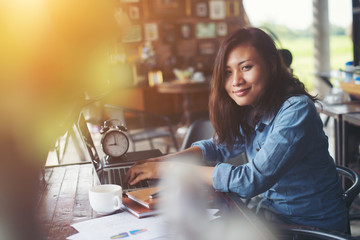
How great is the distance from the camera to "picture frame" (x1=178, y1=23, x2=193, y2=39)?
25.8ft

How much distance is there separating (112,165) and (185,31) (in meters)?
6.58

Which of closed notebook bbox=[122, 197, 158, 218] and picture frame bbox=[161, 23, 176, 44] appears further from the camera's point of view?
picture frame bbox=[161, 23, 176, 44]

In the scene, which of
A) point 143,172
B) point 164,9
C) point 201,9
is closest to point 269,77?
point 143,172

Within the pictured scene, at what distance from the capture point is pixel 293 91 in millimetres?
1495

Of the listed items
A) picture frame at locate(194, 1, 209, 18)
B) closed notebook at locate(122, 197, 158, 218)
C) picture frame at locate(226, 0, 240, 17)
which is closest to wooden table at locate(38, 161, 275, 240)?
closed notebook at locate(122, 197, 158, 218)

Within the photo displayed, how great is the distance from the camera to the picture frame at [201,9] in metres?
7.96

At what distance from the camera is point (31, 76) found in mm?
699

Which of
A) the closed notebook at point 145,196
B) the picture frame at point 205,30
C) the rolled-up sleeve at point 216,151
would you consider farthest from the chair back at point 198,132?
the picture frame at point 205,30

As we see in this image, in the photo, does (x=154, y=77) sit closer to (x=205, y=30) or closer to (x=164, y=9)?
(x=164, y=9)

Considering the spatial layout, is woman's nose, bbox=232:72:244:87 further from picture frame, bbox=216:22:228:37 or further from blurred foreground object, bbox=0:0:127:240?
picture frame, bbox=216:22:228:37

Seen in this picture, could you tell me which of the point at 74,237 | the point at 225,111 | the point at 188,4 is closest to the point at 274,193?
the point at 225,111

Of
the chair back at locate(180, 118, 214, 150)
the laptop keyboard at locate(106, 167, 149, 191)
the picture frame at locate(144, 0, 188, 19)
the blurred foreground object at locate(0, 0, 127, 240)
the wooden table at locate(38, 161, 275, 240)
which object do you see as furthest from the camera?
the picture frame at locate(144, 0, 188, 19)

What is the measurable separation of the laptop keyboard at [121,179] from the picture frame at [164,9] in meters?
6.43

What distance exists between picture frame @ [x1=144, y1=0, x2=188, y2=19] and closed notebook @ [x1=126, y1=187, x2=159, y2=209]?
6677 millimetres
